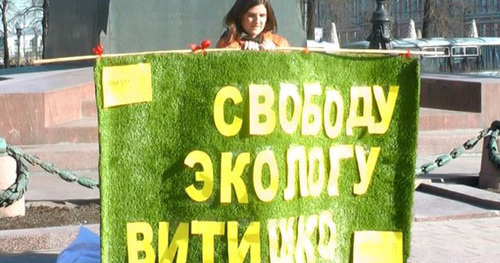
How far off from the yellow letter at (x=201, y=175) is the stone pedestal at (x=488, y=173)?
20.2 ft

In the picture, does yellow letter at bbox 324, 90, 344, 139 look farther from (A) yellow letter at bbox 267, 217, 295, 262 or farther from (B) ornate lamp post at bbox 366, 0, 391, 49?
(B) ornate lamp post at bbox 366, 0, 391, 49

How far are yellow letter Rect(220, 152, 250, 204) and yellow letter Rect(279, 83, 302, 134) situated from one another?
0.21 meters

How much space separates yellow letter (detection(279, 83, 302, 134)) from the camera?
176 inches

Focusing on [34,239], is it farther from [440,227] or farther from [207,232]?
[207,232]

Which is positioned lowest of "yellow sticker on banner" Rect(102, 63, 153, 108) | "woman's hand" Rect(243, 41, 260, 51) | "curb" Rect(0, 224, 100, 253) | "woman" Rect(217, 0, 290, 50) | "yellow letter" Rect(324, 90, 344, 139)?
"curb" Rect(0, 224, 100, 253)

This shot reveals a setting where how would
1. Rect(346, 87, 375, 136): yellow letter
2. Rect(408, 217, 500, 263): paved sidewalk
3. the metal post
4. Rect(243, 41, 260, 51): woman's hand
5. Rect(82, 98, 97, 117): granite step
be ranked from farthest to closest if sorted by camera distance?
1. Rect(82, 98, 97, 117): granite step
2. the metal post
3. Rect(408, 217, 500, 263): paved sidewalk
4. Rect(243, 41, 260, 51): woman's hand
5. Rect(346, 87, 375, 136): yellow letter

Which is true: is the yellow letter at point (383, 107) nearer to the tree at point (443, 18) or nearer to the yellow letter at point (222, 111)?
the yellow letter at point (222, 111)

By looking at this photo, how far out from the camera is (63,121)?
12844mm

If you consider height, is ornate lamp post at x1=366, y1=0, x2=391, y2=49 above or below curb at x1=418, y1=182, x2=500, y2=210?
above

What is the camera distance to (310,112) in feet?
14.9

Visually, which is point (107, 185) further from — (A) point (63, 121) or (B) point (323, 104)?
(A) point (63, 121)

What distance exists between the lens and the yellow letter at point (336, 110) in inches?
180

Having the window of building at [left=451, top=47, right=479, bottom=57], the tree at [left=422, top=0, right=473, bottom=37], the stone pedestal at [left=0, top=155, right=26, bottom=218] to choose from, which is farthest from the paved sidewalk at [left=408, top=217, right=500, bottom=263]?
the tree at [left=422, top=0, right=473, bottom=37]

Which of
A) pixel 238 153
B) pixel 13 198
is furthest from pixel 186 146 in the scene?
pixel 13 198
